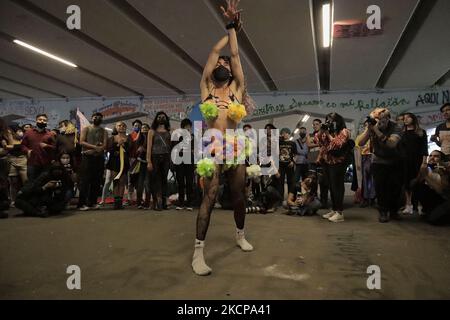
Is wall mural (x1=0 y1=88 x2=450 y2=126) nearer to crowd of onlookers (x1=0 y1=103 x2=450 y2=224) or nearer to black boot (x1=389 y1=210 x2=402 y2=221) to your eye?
crowd of onlookers (x1=0 y1=103 x2=450 y2=224)

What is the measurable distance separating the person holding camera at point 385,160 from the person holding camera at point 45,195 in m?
4.90

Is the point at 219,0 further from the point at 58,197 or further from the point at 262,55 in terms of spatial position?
the point at 58,197

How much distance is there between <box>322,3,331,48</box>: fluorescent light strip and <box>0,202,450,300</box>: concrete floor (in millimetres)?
3652

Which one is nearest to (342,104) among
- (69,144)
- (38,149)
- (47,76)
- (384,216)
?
(384,216)

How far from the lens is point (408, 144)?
5070 mm

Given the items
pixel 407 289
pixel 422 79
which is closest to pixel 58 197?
pixel 407 289

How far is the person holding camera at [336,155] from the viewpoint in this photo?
4.58 m

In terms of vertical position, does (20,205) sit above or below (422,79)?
below

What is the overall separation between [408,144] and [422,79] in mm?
5203

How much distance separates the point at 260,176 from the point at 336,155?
1316 mm

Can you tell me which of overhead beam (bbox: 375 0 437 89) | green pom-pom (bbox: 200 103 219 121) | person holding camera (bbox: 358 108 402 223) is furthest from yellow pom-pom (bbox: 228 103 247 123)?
overhead beam (bbox: 375 0 437 89)

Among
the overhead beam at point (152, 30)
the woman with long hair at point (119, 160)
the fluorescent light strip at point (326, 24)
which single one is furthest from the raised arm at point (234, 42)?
the woman with long hair at point (119, 160)

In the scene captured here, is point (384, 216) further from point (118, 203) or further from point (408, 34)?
point (118, 203)

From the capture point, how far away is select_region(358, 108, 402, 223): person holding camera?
441 cm
